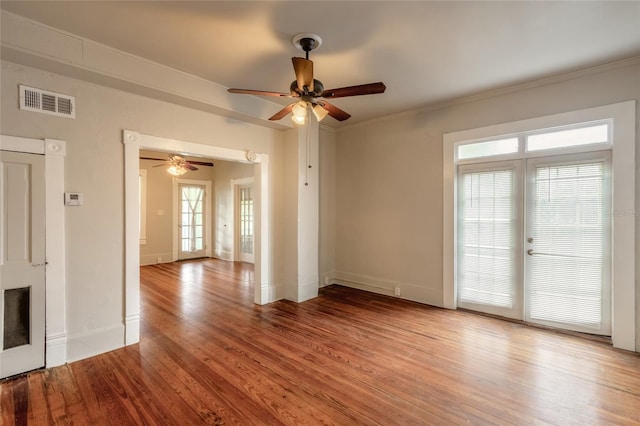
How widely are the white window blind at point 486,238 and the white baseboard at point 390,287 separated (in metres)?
0.38

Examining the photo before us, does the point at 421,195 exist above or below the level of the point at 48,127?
below

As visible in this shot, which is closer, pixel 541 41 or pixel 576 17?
pixel 576 17

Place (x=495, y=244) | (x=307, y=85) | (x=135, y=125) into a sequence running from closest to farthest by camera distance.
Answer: (x=307, y=85) < (x=135, y=125) < (x=495, y=244)

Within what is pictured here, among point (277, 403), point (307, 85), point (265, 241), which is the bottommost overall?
point (277, 403)

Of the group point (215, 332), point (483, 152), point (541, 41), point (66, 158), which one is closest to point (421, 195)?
point (483, 152)

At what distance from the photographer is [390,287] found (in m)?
4.97

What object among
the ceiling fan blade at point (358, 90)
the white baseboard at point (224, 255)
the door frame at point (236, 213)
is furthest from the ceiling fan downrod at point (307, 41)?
the white baseboard at point (224, 255)

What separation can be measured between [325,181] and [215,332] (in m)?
3.22

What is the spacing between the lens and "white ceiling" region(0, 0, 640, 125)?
2287 millimetres

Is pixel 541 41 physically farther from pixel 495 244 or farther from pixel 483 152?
pixel 495 244

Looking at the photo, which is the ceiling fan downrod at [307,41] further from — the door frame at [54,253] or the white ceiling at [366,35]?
the door frame at [54,253]

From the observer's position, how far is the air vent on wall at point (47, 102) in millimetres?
2607

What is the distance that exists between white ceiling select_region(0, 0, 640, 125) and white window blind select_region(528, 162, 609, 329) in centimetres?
124

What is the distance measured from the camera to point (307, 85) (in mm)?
2600
